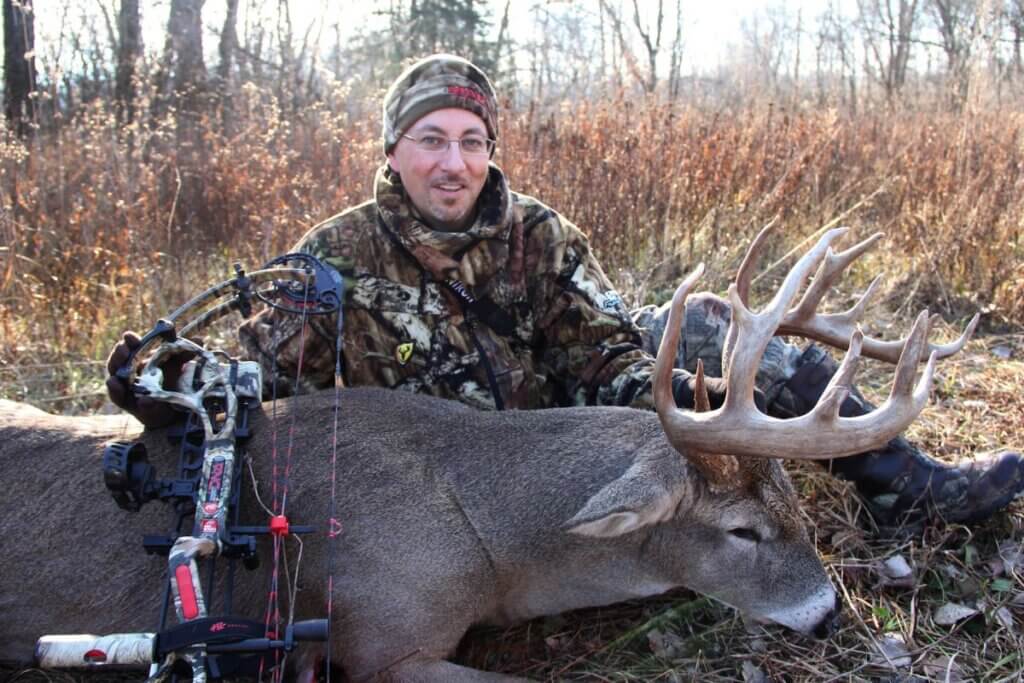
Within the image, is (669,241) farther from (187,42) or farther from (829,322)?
(187,42)

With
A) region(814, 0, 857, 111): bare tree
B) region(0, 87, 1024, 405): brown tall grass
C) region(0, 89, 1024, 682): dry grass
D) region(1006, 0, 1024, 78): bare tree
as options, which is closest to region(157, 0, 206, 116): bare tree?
region(0, 89, 1024, 682): dry grass

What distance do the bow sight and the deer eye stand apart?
1.39 m

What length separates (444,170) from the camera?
12.2 feet

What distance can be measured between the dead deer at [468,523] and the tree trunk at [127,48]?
8811mm

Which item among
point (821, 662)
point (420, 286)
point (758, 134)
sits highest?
point (758, 134)

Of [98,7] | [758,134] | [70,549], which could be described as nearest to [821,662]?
[70,549]

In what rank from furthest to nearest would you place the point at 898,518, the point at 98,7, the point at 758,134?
the point at 98,7 → the point at 758,134 → the point at 898,518

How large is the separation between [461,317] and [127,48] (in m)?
9.51

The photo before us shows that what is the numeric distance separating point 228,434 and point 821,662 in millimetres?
2131

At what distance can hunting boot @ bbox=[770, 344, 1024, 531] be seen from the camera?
3.54 metres

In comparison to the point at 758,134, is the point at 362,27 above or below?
above

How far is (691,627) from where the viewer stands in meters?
3.22

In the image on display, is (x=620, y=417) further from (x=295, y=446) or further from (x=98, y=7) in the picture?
(x=98, y=7)

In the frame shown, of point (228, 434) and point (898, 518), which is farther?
point (898, 518)
